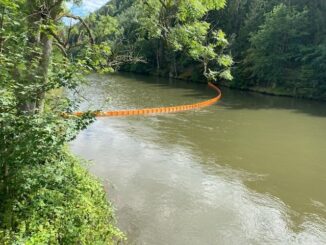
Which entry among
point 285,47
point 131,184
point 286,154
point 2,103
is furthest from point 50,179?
point 285,47

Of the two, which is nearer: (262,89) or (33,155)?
(33,155)

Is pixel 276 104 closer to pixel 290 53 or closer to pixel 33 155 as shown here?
pixel 290 53

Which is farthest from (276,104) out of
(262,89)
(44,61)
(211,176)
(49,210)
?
(49,210)

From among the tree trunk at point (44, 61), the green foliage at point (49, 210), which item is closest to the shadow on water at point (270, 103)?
the tree trunk at point (44, 61)

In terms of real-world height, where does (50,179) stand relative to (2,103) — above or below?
below

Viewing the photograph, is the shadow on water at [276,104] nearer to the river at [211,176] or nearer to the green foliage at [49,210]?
the river at [211,176]

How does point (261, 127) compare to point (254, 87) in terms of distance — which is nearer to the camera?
point (261, 127)

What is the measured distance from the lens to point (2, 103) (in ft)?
18.5

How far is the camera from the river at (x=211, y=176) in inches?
391

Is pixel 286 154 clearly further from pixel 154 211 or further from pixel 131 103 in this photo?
pixel 131 103

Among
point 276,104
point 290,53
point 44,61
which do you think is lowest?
point 276,104

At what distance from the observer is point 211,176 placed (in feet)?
45.8

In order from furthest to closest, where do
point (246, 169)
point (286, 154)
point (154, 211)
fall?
point (286, 154) < point (246, 169) < point (154, 211)

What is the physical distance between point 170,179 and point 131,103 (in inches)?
675
